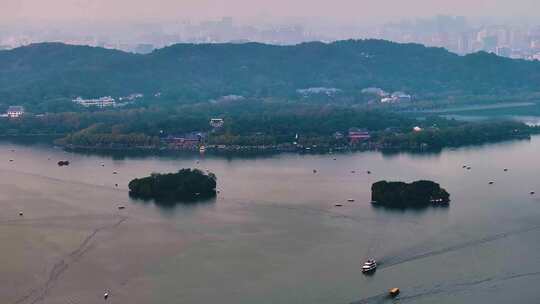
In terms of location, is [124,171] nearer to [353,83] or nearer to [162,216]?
[162,216]

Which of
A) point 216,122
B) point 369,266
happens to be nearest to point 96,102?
point 216,122

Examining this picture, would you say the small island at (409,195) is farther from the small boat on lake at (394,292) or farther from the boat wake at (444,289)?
the small boat on lake at (394,292)

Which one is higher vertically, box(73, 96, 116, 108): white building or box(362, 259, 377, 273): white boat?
box(73, 96, 116, 108): white building

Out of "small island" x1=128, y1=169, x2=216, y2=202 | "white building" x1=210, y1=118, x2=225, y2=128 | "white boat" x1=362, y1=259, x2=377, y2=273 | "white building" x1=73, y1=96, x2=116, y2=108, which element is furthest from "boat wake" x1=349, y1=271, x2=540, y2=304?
"white building" x1=73, y1=96, x2=116, y2=108

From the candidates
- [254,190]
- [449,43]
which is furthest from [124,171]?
[449,43]

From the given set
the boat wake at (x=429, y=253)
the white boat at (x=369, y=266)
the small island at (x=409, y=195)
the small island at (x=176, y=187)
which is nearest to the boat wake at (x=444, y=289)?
the white boat at (x=369, y=266)

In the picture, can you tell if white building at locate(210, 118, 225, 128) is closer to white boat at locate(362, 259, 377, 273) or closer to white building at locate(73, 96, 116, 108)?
white building at locate(73, 96, 116, 108)
